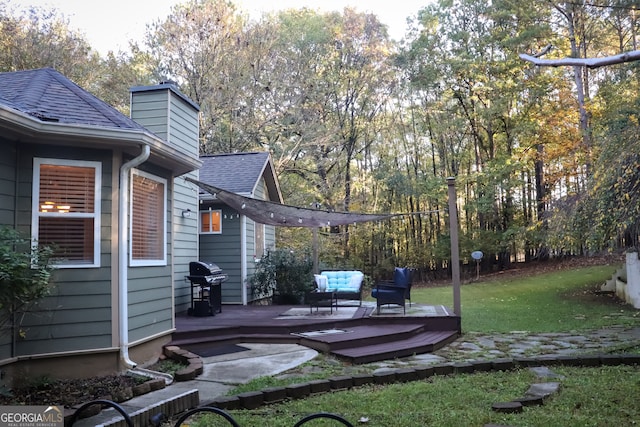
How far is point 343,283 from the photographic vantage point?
33.4 feet

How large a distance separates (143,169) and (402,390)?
12.1 feet

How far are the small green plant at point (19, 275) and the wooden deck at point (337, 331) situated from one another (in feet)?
7.92

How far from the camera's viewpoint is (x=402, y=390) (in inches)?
170

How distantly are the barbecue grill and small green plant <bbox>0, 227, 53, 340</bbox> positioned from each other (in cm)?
403

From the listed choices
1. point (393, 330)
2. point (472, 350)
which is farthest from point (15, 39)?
point (472, 350)

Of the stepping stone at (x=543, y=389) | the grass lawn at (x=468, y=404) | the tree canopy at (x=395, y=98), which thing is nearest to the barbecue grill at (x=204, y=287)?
the grass lawn at (x=468, y=404)

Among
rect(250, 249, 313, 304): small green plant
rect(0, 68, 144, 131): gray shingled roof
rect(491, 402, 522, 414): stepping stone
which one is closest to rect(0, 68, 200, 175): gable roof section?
rect(0, 68, 144, 131): gray shingled roof

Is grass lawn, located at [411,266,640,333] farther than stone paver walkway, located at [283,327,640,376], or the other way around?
grass lawn, located at [411,266,640,333]

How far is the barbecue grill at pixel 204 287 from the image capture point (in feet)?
27.0

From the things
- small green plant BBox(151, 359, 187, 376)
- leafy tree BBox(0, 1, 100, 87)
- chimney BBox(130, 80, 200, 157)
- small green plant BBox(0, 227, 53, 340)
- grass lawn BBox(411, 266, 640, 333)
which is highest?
leafy tree BBox(0, 1, 100, 87)

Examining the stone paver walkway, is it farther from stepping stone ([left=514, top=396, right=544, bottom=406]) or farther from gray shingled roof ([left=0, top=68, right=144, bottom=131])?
gray shingled roof ([left=0, top=68, right=144, bottom=131])

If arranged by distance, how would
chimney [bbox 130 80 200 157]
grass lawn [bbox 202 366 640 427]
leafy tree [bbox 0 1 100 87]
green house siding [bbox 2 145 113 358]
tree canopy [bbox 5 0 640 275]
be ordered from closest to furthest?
grass lawn [bbox 202 366 640 427]
green house siding [bbox 2 145 113 358]
chimney [bbox 130 80 200 157]
leafy tree [bbox 0 1 100 87]
tree canopy [bbox 5 0 640 275]

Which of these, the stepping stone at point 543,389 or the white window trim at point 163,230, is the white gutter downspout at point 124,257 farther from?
the stepping stone at point 543,389

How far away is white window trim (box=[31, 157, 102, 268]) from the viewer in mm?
4418
